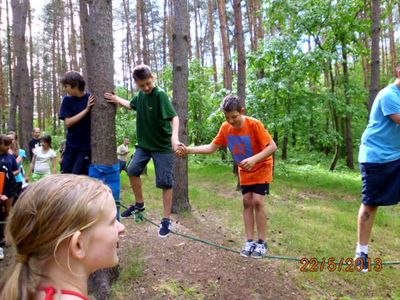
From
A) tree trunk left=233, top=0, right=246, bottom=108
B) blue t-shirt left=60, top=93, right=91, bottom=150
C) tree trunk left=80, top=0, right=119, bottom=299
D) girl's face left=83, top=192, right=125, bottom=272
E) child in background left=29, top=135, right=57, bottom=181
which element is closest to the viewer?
girl's face left=83, top=192, right=125, bottom=272

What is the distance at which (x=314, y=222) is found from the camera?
22.0 feet

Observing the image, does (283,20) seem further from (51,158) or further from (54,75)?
(54,75)

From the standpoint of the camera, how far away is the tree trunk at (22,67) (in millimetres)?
11406

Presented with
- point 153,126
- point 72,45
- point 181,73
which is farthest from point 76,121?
point 72,45

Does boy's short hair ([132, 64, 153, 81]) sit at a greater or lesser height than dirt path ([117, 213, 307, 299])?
greater

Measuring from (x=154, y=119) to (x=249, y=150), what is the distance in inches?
42.5

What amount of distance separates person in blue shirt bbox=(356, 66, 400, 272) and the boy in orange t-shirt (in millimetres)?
889

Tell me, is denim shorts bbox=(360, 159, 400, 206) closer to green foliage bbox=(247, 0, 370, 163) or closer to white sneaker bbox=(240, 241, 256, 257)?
white sneaker bbox=(240, 241, 256, 257)

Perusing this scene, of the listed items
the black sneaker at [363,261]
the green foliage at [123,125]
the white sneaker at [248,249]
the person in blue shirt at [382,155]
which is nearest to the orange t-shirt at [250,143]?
the white sneaker at [248,249]

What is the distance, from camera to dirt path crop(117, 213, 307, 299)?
14.0 ft

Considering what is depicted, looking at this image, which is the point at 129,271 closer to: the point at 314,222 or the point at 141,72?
the point at 141,72

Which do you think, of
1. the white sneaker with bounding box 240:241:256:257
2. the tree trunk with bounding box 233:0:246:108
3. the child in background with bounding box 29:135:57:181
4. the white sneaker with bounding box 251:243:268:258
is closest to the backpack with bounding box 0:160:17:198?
the child in background with bounding box 29:135:57:181
